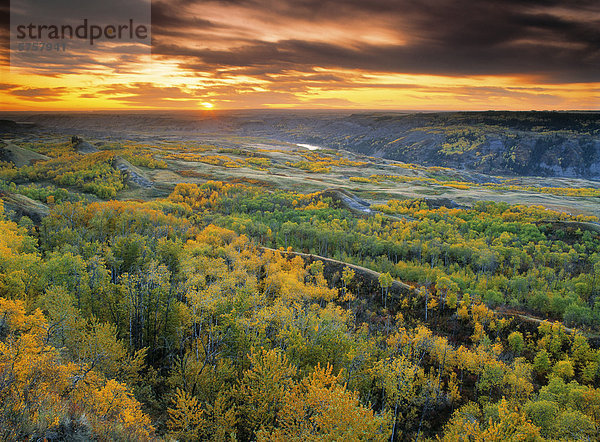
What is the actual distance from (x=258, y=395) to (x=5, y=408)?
769 inches

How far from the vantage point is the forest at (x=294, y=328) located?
25328 millimetres

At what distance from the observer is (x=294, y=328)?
39812 mm

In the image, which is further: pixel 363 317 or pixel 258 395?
pixel 363 317

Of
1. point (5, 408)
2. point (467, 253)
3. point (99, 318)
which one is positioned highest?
point (5, 408)

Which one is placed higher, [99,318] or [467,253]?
[99,318]

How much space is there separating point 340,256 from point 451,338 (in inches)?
1541

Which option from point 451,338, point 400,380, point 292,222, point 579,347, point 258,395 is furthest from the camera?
point 292,222

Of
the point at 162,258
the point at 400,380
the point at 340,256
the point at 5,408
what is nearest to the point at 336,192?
the point at 340,256

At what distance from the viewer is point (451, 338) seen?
70.2 m

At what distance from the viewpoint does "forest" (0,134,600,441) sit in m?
25.3

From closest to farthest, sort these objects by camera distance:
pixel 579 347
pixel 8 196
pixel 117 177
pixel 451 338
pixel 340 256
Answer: pixel 579 347 < pixel 451 338 < pixel 8 196 < pixel 340 256 < pixel 117 177

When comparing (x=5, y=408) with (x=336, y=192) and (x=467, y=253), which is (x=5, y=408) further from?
(x=336, y=192)

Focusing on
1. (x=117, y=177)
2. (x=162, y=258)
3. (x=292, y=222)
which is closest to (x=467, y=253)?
(x=292, y=222)

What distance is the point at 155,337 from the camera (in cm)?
4194
